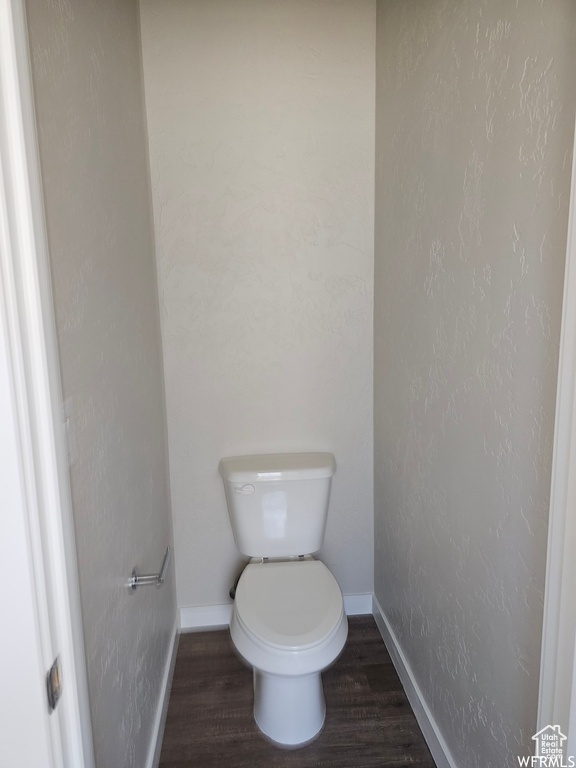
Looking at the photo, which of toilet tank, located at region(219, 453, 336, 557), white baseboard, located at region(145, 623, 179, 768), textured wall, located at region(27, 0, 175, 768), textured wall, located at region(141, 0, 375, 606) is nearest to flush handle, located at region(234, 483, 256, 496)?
toilet tank, located at region(219, 453, 336, 557)

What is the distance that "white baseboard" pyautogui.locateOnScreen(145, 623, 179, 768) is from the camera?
152 cm

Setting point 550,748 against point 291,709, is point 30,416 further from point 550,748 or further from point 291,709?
point 291,709

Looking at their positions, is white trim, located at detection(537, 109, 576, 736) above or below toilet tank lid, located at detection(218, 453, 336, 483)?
above

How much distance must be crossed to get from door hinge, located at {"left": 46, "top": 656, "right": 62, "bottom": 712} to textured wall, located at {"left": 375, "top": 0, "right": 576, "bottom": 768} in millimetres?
820

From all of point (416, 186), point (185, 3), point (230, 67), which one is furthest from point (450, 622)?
point (185, 3)

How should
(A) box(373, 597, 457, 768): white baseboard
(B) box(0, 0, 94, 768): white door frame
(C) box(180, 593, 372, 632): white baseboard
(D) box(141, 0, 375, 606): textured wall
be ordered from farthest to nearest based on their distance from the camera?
1. (C) box(180, 593, 372, 632): white baseboard
2. (D) box(141, 0, 375, 606): textured wall
3. (A) box(373, 597, 457, 768): white baseboard
4. (B) box(0, 0, 94, 768): white door frame

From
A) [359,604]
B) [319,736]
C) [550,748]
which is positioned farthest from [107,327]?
[359,604]

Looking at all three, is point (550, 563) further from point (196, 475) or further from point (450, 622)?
point (196, 475)

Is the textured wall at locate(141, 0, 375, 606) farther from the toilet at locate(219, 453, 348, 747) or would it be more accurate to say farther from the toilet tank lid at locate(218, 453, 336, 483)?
the toilet at locate(219, 453, 348, 747)

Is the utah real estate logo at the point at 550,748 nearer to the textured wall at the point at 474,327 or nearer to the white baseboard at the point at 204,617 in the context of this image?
the textured wall at the point at 474,327

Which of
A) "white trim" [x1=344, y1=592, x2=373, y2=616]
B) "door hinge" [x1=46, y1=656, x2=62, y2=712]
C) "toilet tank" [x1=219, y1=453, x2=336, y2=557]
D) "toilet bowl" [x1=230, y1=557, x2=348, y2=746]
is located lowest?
"white trim" [x1=344, y1=592, x2=373, y2=616]

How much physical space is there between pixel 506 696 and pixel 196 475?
4.31 feet

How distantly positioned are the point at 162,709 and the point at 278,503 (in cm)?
75

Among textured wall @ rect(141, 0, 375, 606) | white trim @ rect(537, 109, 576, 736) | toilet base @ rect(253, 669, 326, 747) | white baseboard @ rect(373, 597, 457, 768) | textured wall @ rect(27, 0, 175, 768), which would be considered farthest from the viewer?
textured wall @ rect(141, 0, 375, 606)
